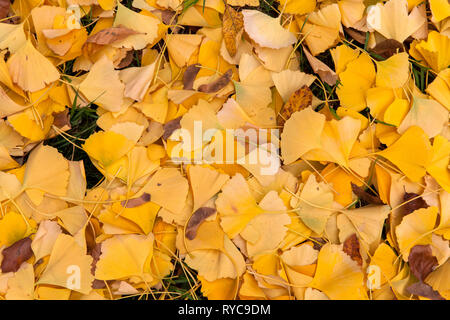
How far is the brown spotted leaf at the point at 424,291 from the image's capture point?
728 mm

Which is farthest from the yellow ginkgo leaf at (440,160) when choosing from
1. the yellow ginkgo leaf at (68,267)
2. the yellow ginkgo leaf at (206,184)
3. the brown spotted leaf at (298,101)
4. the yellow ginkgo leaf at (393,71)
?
the yellow ginkgo leaf at (68,267)

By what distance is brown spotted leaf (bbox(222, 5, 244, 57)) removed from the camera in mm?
799

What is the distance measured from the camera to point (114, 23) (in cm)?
80

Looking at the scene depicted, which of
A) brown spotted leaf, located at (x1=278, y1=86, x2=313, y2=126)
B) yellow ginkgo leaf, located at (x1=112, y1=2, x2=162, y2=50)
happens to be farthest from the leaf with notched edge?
brown spotted leaf, located at (x1=278, y1=86, x2=313, y2=126)

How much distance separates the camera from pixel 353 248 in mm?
751

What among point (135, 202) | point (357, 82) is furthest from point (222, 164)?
point (357, 82)

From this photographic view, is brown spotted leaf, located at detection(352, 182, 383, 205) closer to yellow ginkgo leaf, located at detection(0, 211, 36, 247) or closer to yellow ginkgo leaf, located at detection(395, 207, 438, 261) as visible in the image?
yellow ginkgo leaf, located at detection(395, 207, 438, 261)

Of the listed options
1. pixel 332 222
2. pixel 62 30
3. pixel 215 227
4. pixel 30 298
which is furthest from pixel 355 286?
pixel 62 30

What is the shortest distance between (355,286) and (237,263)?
0.59 feet

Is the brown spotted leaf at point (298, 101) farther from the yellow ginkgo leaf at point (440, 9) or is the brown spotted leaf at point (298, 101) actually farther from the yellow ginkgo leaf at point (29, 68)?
the yellow ginkgo leaf at point (29, 68)

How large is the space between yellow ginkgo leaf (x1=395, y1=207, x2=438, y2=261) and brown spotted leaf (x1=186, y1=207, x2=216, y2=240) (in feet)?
0.95

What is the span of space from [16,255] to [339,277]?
0.49 metres

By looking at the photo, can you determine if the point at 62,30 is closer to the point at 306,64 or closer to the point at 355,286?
the point at 306,64

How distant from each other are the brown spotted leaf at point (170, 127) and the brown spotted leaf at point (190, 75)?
0.06 meters
